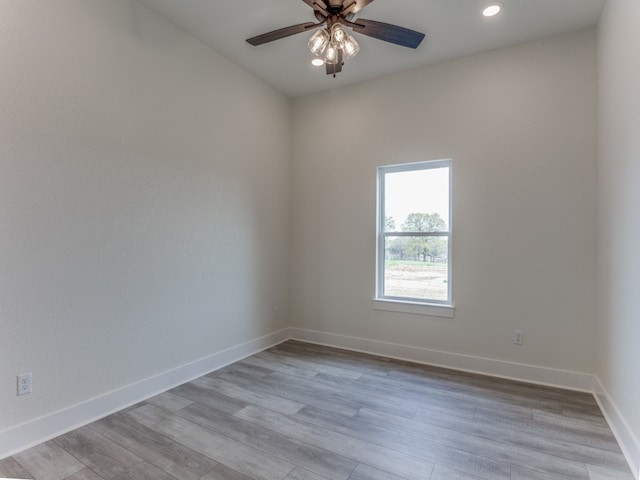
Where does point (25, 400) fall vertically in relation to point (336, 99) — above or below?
below

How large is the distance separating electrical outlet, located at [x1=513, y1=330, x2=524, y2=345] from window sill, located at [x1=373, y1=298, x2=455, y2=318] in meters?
0.55

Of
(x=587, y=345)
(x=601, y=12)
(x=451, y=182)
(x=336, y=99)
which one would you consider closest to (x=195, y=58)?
(x=336, y=99)

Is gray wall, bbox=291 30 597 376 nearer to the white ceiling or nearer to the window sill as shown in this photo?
the window sill

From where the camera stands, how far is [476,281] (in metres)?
3.22

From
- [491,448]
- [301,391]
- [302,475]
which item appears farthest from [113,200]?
[491,448]

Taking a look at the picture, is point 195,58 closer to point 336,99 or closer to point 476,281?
point 336,99

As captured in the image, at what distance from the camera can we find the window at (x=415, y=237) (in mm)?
3439

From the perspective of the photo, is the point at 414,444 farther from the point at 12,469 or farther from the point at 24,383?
the point at 24,383

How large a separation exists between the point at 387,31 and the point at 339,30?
0.32 meters

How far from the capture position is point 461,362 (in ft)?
10.7

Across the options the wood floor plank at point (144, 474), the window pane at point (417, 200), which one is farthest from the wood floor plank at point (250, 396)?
the window pane at point (417, 200)

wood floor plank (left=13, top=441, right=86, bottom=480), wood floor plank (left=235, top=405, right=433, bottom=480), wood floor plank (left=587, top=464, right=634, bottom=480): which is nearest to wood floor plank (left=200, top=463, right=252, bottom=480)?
wood floor plank (left=235, top=405, right=433, bottom=480)

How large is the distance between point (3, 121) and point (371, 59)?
2.95 metres

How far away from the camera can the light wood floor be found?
180 cm
